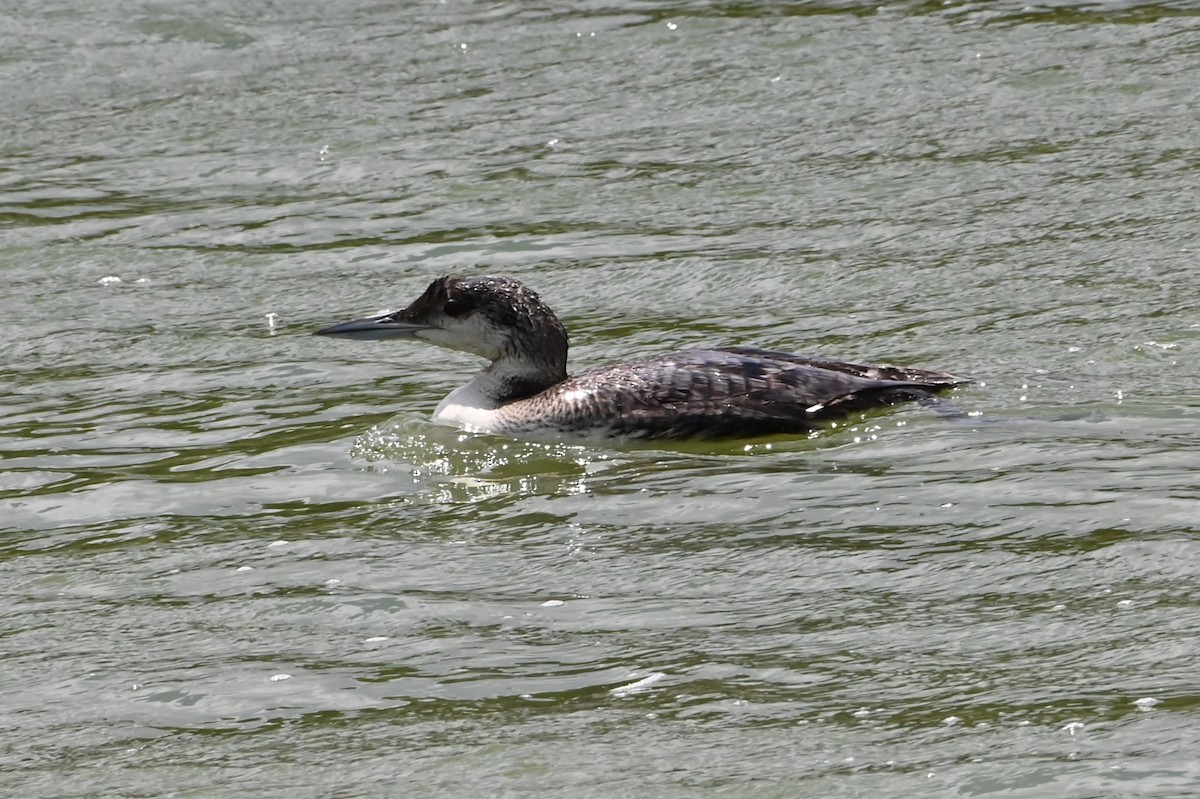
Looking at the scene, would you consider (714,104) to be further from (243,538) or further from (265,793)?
(265,793)

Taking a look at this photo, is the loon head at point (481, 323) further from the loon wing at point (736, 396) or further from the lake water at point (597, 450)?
the loon wing at point (736, 396)

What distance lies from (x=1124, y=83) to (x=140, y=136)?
6543 mm

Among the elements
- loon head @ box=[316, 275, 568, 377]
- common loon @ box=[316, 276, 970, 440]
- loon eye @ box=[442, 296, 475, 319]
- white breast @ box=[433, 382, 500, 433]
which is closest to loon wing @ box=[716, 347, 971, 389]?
common loon @ box=[316, 276, 970, 440]

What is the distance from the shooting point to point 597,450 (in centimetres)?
937

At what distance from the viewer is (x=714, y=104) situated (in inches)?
583

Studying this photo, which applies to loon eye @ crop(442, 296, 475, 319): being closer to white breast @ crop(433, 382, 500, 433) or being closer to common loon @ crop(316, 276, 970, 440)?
common loon @ crop(316, 276, 970, 440)

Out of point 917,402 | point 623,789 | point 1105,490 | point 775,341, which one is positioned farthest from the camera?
point 775,341

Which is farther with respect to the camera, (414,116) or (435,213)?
(414,116)

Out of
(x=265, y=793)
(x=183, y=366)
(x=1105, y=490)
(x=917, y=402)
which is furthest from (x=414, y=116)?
(x=265, y=793)

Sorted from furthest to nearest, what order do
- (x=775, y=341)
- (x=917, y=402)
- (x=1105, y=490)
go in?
(x=775, y=341), (x=917, y=402), (x=1105, y=490)

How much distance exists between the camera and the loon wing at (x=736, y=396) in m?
9.20

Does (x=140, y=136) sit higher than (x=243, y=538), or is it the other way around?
(x=140, y=136)

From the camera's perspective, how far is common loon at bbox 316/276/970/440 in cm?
922

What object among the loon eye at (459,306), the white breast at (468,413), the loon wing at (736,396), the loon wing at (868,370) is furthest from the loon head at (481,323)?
the loon wing at (868,370)
